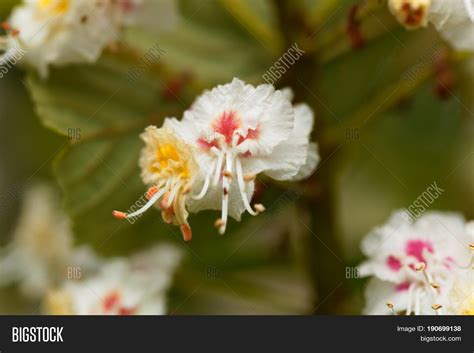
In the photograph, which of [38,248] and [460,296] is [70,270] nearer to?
[38,248]

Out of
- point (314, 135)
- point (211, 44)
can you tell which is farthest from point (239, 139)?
point (211, 44)

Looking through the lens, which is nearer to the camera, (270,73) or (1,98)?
(270,73)

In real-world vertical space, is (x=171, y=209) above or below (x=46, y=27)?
below

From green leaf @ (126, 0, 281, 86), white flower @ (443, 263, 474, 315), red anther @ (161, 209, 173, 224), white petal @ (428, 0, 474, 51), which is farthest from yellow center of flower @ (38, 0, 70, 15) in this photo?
white flower @ (443, 263, 474, 315)

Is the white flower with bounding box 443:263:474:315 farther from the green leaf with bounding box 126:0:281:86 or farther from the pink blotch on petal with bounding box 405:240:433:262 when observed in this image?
the green leaf with bounding box 126:0:281:86
